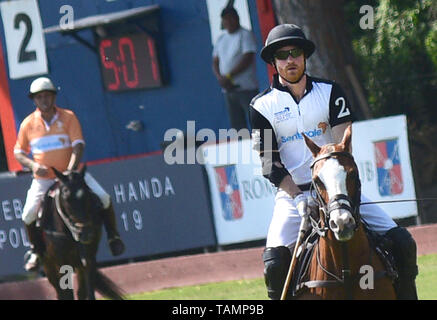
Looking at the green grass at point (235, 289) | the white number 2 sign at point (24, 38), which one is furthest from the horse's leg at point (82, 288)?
the white number 2 sign at point (24, 38)

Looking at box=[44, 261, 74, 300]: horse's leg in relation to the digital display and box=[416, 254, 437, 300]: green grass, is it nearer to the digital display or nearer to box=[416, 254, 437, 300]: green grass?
box=[416, 254, 437, 300]: green grass

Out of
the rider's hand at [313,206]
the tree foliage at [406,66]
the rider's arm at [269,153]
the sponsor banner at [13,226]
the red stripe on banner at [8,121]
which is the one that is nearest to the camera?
the rider's hand at [313,206]

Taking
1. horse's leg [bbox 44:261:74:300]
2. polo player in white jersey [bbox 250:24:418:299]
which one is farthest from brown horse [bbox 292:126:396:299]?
horse's leg [bbox 44:261:74:300]

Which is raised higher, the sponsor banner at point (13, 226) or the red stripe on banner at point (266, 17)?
the red stripe on banner at point (266, 17)

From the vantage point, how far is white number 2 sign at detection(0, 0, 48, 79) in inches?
715

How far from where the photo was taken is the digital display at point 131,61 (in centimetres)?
1797

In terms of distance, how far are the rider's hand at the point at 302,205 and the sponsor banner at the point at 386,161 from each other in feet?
21.9

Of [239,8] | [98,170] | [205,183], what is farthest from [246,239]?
[239,8]

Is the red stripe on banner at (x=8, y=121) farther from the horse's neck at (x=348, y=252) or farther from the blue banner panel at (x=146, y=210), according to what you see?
the horse's neck at (x=348, y=252)

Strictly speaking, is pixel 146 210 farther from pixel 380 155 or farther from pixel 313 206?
pixel 313 206

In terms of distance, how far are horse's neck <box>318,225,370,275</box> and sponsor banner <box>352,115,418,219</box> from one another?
6.77 m

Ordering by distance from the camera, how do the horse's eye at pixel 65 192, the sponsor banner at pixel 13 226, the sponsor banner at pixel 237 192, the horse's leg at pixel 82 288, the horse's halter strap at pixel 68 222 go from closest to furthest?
1. the horse's eye at pixel 65 192
2. the horse's halter strap at pixel 68 222
3. the horse's leg at pixel 82 288
4. the sponsor banner at pixel 237 192
5. the sponsor banner at pixel 13 226

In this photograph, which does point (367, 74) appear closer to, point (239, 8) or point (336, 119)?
point (239, 8)
